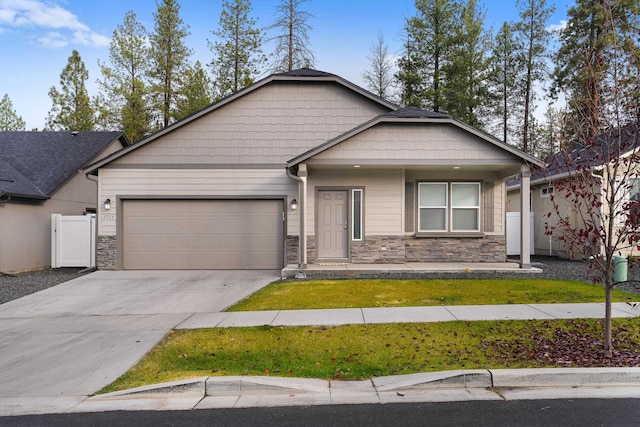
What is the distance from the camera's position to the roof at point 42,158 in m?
14.5

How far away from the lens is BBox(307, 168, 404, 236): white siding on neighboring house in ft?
42.3

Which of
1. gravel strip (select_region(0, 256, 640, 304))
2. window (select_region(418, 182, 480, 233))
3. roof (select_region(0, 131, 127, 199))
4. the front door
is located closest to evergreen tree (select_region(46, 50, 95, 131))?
roof (select_region(0, 131, 127, 199))

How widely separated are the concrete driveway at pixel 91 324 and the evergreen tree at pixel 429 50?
17.6 metres

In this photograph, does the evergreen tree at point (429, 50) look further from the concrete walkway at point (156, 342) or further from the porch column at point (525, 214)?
the concrete walkway at point (156, 342)

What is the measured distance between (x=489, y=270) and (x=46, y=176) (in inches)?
640

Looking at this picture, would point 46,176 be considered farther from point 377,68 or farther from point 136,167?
point 377,68

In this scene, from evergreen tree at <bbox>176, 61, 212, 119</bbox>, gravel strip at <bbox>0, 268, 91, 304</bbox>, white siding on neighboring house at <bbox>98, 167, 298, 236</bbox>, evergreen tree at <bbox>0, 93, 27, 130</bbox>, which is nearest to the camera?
gravel strip at <bbox>0, 268, 91, 304</bbox>

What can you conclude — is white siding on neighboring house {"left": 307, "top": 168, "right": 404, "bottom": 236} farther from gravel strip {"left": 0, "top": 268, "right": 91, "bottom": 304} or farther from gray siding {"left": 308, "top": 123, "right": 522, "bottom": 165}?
gravel strip {"left": 0, "top": 268, "right": 91, "bottom": 304}

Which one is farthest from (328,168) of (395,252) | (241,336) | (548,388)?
(548,388)

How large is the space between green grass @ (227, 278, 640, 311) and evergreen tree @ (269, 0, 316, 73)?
54.6 feet

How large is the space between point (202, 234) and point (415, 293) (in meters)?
7.51

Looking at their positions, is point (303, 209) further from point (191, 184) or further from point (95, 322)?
point (95, 322)

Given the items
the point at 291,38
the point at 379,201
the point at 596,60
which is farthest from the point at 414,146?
the point at 291,38

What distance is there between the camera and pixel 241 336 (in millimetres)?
6258
